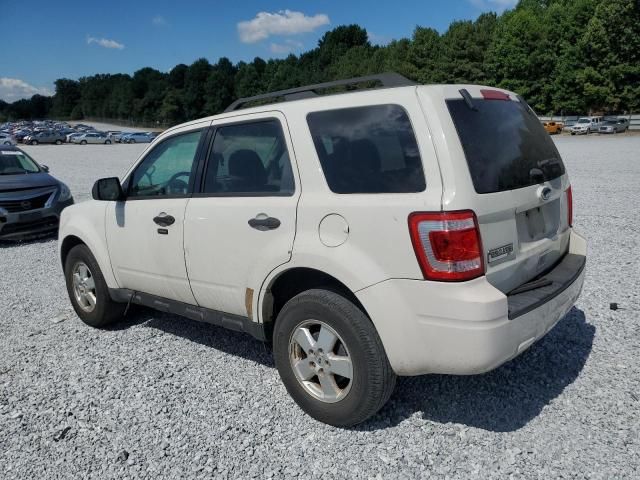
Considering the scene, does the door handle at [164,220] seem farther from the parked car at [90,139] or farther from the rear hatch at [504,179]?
the parked car at [90,139]

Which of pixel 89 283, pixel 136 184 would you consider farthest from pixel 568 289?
pixel 89 283

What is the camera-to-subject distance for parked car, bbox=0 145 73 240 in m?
8.65

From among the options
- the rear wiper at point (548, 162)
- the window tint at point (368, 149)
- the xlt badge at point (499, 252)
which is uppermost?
the window tint at point (368, 149)

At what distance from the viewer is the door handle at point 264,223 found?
3150 millimetres

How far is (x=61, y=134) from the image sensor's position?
5759cm

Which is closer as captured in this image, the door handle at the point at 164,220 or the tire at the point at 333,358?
the tire at the point at 333,358

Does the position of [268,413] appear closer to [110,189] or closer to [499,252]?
[499,252]

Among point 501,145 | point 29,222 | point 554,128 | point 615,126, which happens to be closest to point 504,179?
point 501,145

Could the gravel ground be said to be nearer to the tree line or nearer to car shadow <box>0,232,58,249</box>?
car shadow <box>0,232,58,249</box>

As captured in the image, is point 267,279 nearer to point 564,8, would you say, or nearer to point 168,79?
point 564,8

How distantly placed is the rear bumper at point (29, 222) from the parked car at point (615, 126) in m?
46.3

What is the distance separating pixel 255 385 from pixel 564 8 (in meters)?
74.9

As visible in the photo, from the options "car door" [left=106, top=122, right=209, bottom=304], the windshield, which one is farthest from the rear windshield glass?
the windshield

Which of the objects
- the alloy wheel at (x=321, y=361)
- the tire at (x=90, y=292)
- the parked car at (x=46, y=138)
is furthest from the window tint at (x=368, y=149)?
the parked car at (x=46, y=138)
